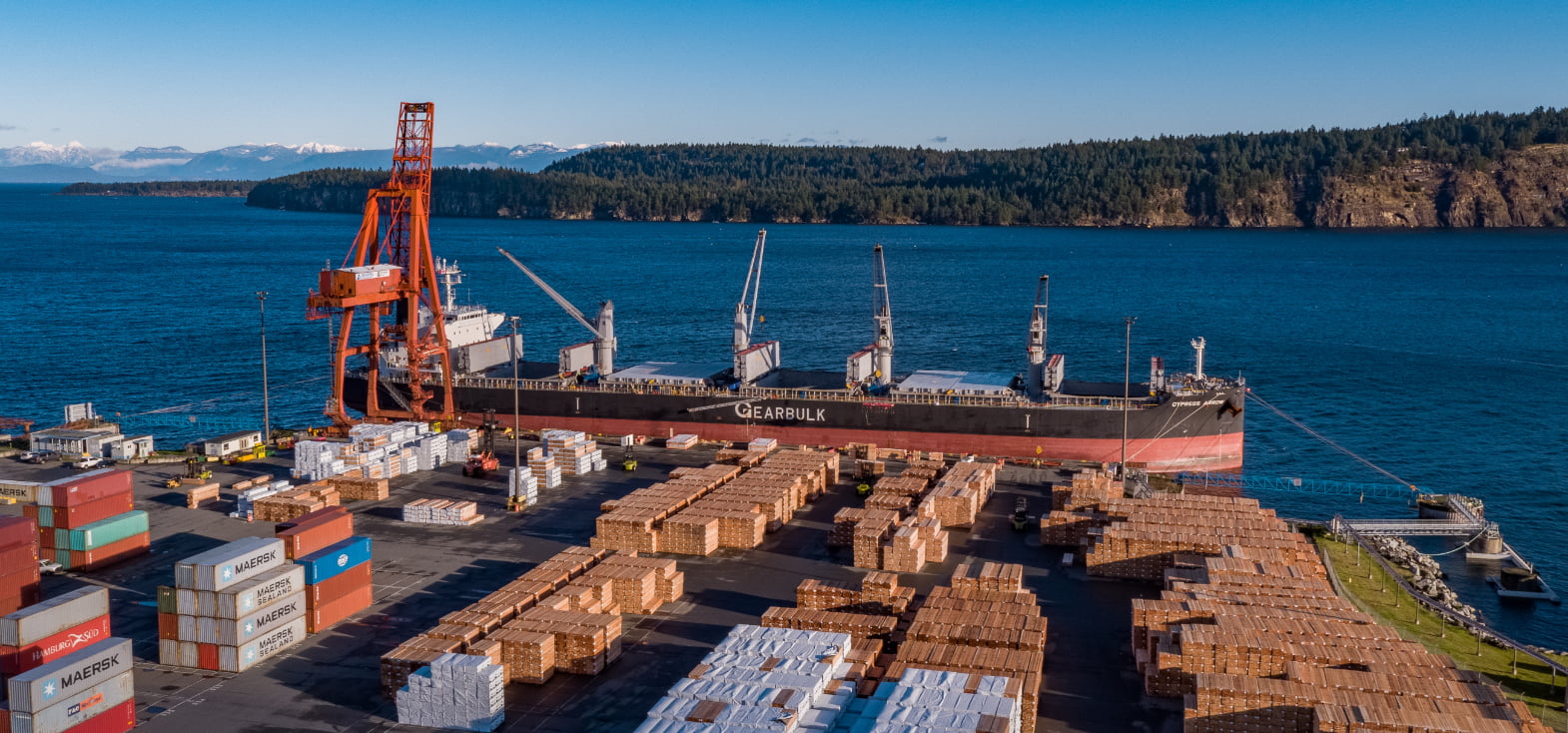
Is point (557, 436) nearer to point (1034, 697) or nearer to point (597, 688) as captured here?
point (597, 688)

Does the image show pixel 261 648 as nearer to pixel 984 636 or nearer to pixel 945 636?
pixel 945 636

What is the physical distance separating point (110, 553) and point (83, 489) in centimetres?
211

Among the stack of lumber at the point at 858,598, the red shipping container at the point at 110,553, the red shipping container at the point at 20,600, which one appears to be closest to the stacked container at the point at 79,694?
the red shipping container at the point at 20,600

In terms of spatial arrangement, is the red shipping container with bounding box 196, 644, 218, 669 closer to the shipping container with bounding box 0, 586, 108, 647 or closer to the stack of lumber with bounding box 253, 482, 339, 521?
the shipping container with bounding box 0, 586, 108, 647

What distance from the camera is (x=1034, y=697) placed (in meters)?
23.5

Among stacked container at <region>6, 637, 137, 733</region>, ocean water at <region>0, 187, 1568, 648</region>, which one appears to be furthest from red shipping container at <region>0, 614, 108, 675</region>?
ocean water at <region>0, 187, 1568, 648</region>

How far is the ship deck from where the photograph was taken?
2497 cm

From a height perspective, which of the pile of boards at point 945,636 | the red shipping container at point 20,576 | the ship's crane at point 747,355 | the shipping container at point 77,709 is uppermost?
the ship's crane at point 747,355

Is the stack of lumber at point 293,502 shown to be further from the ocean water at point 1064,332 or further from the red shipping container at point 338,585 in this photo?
the ocean water at point 1064,332

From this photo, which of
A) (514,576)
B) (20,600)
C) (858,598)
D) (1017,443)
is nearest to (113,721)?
(20,600)

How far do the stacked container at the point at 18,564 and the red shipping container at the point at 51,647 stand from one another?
5009 millimetres

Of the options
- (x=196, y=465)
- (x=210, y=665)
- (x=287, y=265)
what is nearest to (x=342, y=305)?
(x=196, y=465)

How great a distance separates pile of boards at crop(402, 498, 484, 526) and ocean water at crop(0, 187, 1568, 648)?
2705cm

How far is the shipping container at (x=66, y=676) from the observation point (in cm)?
2247
